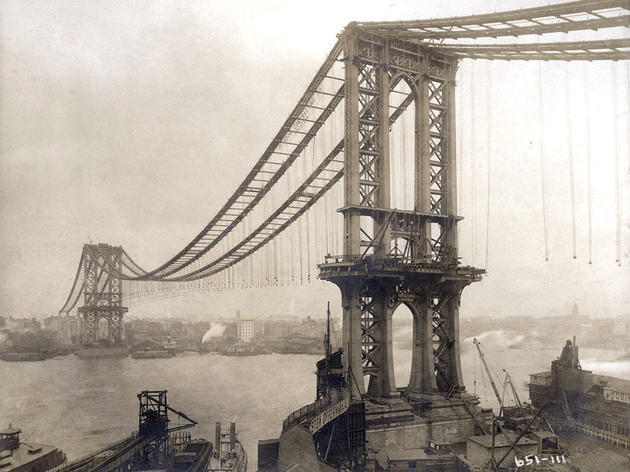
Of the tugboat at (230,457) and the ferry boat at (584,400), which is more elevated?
the ferry boat at (584,400)

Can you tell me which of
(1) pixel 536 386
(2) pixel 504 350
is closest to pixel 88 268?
(1) pixel 536 386

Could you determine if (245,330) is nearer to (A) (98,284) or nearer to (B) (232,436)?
(A) (98,284)

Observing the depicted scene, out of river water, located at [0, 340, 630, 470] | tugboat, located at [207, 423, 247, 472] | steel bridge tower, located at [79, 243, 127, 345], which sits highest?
steel bridge tower, located at [79, 243, 127, 345]

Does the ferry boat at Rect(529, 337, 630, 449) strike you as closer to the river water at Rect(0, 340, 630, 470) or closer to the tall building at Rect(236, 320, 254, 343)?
the river water at Rect(0, 340, 630, 470)

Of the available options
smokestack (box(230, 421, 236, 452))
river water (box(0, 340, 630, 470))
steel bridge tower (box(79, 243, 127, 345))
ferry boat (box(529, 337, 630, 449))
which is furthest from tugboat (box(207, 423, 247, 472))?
steel bridge tower (box(79, 243, 127, 345))

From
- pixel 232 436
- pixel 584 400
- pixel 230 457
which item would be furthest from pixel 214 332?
pixel 584 400

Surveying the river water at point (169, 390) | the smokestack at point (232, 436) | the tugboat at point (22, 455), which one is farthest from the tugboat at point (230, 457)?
the tugboat at point (22, 455)

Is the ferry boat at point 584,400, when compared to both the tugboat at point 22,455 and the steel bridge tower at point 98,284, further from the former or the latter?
the steel bridge tower at point 98,284
